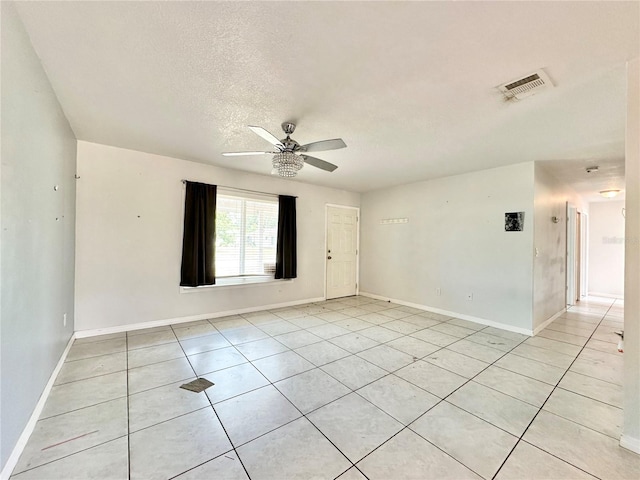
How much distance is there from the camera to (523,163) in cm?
383

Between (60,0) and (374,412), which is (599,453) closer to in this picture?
(374,412)

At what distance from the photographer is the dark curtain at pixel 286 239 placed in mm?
5023

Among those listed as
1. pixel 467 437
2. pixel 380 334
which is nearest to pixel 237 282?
pixel 380 334

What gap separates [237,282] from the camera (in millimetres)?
4570

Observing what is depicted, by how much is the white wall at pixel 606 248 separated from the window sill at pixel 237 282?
7823 millimetres

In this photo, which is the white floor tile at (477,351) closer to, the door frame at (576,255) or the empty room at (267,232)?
the empty room at (267,232)

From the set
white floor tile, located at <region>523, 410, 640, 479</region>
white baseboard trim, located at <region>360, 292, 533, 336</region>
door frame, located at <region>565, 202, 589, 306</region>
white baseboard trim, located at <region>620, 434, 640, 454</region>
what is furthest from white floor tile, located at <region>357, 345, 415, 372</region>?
door frame, located at <region>565, 202, 589, 306</region>

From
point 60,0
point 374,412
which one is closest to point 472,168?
point 374,412

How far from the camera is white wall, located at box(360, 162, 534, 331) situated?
153 inches

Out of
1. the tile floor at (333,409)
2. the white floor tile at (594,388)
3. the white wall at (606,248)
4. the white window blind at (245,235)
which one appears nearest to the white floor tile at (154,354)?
the tile floor at (333,409)

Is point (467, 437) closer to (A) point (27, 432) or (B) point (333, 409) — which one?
(B) point (333, 409)

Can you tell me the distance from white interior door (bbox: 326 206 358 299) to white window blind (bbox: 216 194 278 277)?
1435 mm

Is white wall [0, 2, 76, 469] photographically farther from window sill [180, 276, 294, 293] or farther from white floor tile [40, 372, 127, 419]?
window sill [180, 276, 294, 293]

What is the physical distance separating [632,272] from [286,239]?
4306 mm
